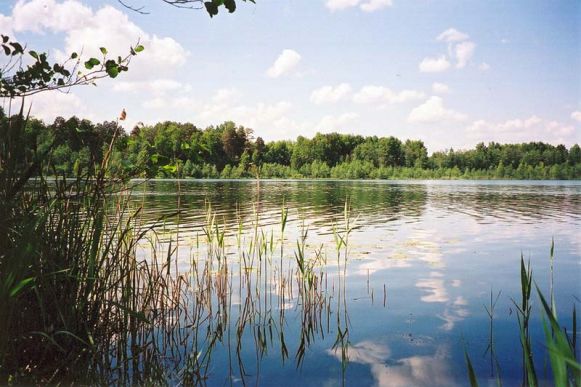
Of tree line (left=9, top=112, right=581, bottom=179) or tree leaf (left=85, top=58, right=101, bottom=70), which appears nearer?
tree leaf (left=85, top=58, right=101, bottom=70)

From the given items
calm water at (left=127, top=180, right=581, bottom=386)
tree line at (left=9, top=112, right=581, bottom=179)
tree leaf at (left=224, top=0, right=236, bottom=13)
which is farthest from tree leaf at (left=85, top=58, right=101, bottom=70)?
tree line at (left=9, top=112, right=581, bottom=179)

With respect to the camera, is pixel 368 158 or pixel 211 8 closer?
pixel 211 8

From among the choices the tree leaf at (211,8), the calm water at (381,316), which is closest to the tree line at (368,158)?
the calm water at (381,316)

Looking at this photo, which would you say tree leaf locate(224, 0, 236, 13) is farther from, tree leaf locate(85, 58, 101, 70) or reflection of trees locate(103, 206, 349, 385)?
reflection of trees locate(103, 206, 349, 385)

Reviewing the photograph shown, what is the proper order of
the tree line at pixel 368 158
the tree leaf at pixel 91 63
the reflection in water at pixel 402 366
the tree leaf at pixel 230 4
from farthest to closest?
the tree line at pixel 368 158
the reflection in water at pixel 402 366
the tree leaf at pixel 91 63
the tree leaf at pixel 230 4

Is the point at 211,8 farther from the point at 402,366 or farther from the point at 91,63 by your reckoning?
the point at 402,366

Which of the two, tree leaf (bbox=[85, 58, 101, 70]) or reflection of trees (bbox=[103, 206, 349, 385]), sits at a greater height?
tree leaf (bbox=[85, 58, 101, 70])

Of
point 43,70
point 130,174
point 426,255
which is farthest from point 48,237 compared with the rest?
point 426,255

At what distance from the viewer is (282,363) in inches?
185

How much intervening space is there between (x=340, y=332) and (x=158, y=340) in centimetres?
207

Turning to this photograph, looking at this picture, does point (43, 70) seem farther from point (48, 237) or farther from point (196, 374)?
point (196, 374)

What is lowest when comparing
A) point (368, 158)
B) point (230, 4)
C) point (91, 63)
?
point (91, 63)

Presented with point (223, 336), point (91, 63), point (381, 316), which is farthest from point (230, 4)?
point (381, 316)

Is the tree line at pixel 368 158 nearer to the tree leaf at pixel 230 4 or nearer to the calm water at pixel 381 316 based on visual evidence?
the calm water at pixel 381 316
